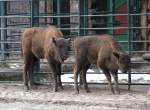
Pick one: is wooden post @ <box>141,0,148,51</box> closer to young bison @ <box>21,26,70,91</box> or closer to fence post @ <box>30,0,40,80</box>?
fence post @ <box>30,0,40,80</box>

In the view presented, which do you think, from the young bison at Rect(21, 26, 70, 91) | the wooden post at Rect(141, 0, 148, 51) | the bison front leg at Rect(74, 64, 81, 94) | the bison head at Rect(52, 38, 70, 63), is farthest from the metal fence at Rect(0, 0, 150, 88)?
the bison head at Rect(52, 38, 70, 63)

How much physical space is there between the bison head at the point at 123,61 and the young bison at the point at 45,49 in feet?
3.53

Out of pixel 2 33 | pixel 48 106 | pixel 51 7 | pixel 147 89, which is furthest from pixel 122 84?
pixel 51 7

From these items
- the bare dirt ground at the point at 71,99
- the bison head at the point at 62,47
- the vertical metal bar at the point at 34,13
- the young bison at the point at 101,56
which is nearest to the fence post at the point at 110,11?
the vertical metal bar at the point at 34,13

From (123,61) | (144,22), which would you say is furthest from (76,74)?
(144,22)

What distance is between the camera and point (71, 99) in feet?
37.9

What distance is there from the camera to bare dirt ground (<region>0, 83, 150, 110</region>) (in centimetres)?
1094

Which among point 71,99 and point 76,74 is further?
point 76,74

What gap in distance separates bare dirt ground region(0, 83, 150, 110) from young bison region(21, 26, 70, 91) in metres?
0.42

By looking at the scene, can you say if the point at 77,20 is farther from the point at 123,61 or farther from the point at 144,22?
the point at 123,61

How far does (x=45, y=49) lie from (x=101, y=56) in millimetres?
1292

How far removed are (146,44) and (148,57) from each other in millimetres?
2406

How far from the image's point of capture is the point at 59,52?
39.5 feet

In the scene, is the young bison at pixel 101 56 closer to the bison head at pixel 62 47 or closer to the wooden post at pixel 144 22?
the bison head at pixel 62 47
